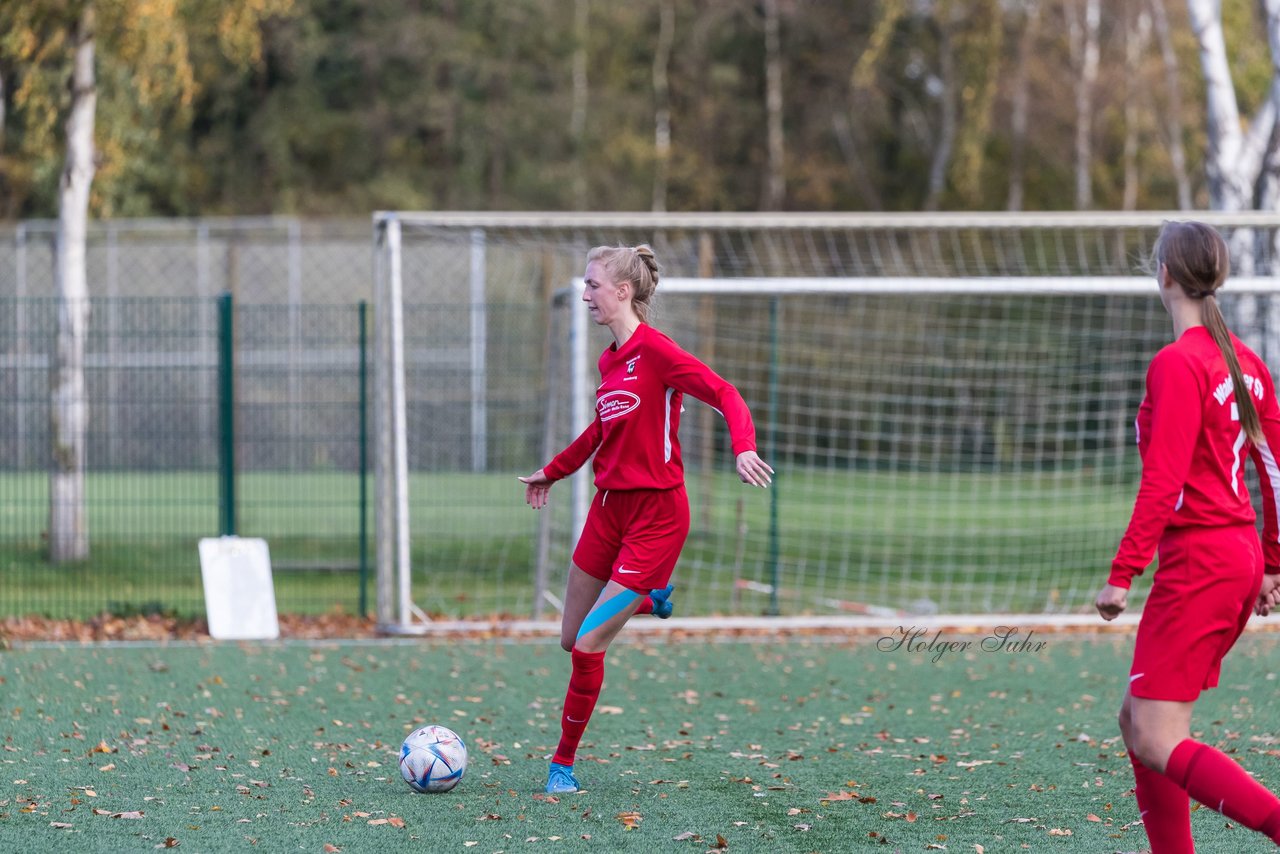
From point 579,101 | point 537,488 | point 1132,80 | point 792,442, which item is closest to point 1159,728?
point 537,488

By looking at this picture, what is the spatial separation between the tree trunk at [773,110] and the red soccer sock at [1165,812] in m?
29.1

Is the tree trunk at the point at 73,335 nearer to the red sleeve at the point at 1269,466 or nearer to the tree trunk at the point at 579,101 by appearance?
the red sleeve at the point at 1269,466

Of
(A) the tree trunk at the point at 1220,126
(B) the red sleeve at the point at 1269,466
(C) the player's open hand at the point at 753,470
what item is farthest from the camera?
(A) the tree trunk at the point at 1220,126

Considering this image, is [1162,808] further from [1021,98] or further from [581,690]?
[1021,98]

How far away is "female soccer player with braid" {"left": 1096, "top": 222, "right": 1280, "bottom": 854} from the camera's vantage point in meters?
3.37

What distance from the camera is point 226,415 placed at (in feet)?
30.9

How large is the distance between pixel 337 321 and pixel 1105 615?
18658 mm

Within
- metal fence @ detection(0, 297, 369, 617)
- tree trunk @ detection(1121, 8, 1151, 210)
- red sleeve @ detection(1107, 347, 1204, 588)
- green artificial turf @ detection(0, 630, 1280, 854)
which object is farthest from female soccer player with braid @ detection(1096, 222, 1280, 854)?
tree trunk @ detection(1121, 8, 1151, 210)

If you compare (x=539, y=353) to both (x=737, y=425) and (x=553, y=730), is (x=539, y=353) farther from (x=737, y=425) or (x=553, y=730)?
(x=737, y=425)

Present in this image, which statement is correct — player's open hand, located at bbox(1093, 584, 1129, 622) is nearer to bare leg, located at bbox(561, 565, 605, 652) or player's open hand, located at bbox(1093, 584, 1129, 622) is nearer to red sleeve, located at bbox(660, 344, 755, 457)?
red sleeve, located at bbox(660, 344, 755, 457)

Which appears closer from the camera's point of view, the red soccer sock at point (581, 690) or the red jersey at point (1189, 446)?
the red jersey at point (1189, 446)

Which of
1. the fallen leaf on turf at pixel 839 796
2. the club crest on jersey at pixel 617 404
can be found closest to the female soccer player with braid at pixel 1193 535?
the fallen leaf on turf at pixel 839 796

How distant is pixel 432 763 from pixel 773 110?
29.0 metres

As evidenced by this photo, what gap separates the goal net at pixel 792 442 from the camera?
9.16 m
